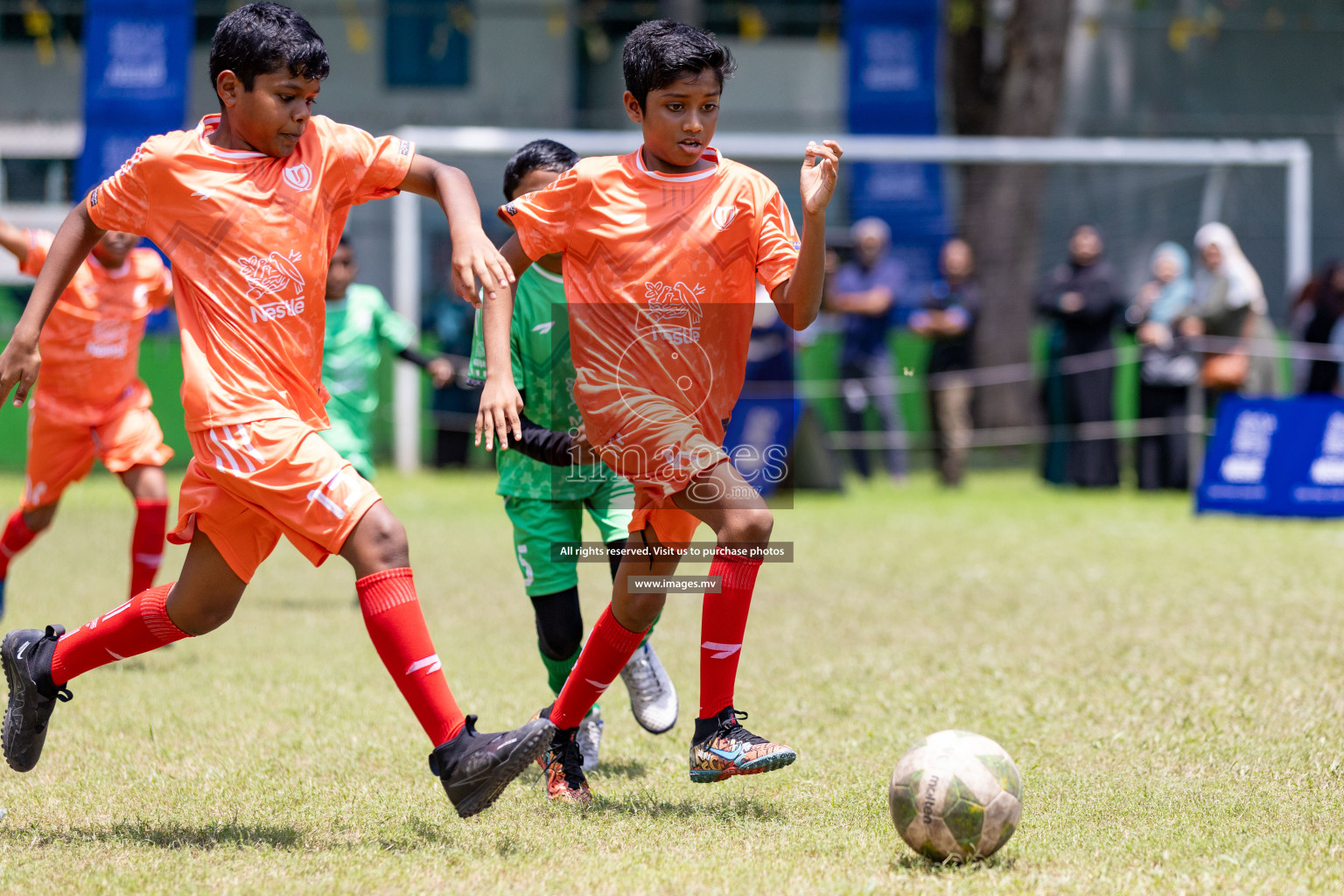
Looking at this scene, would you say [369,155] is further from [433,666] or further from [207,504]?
[433,666]

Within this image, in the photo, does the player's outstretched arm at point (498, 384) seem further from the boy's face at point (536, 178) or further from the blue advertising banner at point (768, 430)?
the blue advertising banner at point (768, 430)

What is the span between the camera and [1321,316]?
14.4m

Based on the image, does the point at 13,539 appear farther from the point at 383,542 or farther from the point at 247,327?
the point at 383,542

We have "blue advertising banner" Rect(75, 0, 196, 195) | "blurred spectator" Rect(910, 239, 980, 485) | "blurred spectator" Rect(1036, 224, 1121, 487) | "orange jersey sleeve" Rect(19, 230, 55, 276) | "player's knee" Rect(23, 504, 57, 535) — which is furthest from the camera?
"blue advertising banner" Rect(75, 0, 196, 195)

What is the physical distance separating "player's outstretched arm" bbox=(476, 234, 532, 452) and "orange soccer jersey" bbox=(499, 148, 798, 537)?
0.31 metres

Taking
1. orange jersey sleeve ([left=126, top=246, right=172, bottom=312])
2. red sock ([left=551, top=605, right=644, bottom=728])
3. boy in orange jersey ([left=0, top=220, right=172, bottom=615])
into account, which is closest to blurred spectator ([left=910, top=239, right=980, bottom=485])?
orange jersey sleeve ([left=126, top=246, right=172, bottom=312])

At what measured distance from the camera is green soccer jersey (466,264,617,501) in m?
4.82

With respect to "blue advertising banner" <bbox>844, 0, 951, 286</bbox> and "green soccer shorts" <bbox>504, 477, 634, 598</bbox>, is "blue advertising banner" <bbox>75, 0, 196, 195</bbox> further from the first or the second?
"green soccer shorts" <bbox>504, 477, 634, 598</bbox>

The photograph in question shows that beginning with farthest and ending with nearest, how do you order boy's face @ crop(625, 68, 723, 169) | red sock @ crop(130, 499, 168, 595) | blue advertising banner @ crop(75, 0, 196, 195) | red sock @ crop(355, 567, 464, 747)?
blue advertising banner @ crop(75, 0, 196, 195) < red sock @ crop(130, 499, 168, 595) < boy's face @ crop(625, 68, 723, 169) < red sock @ crop(355, 567, 464, 747)

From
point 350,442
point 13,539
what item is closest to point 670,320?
point 350,442

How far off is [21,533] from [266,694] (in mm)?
2046

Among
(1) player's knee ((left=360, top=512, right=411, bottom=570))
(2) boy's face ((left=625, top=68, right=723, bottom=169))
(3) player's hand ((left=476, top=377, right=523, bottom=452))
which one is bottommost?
(1) player's knee ((left=360, top=512, right=411, bottom=570))

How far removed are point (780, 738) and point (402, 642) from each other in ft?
5.67

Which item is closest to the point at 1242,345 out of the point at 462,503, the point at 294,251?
the point at 462,503
